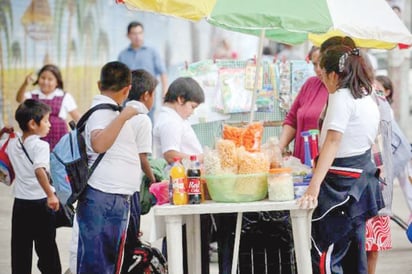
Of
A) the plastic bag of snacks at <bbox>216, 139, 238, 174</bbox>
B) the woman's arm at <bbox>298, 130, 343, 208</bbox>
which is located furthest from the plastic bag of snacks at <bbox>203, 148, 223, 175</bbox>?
the woman's arm at <bbox>298, 130, 343, 208</bbox>

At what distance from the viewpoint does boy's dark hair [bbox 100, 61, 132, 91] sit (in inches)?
253

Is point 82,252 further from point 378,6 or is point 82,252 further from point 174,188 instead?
point 378,6

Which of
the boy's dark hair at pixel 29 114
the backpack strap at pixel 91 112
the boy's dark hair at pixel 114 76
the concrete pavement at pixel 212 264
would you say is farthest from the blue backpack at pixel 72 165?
the concrete pavement at pixel 212 264

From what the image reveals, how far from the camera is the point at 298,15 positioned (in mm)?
5941

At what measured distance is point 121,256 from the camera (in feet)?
21.3

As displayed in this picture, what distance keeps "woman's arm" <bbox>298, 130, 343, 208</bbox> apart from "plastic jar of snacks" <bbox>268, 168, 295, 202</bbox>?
10 centimetres

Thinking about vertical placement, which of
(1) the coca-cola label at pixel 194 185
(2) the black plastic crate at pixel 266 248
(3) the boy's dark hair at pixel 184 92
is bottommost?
(2) the black plastic crate at pixel 266 248

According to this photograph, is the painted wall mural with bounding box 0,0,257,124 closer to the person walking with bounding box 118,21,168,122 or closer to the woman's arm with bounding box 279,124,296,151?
the person walking with bounding box 118,21,168,122

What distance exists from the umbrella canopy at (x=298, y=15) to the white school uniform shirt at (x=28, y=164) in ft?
4.36

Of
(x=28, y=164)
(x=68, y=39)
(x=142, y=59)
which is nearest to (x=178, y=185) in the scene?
(x=28, y=164)

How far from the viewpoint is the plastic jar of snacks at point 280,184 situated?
5.91 m

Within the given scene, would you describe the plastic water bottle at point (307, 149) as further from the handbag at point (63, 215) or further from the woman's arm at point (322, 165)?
the handbag at point (63, 215)

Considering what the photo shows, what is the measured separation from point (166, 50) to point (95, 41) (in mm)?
2445

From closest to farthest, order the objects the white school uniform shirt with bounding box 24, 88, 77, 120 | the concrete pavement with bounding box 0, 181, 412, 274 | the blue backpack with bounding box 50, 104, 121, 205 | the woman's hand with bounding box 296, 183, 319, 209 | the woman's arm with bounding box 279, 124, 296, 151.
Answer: the woman's hand with bounding box 296, 183, 319, 209 → the blue backpack with bounding box 50, 104, 121, 205 → the woman's arm with bounding box 279, 124, 296, 151 → the concrete pavement with bounding box 0, 181, 412, 274 → the white school uniform shirt with bounding box 24, 88, 77, 120
